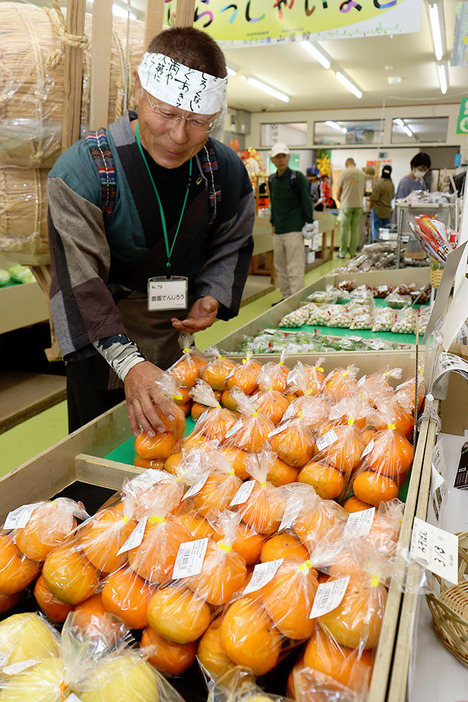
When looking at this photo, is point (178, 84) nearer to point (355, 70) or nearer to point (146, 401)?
point (146, 401)

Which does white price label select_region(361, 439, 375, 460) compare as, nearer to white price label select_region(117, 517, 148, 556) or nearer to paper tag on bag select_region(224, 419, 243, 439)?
paper tag on bag select_region(224, 419, 243, 439)

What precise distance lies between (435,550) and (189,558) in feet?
1.21

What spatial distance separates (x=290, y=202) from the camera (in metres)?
6.28

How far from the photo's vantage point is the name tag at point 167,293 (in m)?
1.81

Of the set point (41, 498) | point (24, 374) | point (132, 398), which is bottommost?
point (24, 374)

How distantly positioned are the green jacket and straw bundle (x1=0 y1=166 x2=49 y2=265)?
16.0 ft

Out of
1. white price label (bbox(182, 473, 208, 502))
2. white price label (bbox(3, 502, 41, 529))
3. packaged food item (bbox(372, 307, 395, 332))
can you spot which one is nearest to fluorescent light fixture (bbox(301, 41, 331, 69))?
packaged food item (bbox(372, 307, 395, 332))

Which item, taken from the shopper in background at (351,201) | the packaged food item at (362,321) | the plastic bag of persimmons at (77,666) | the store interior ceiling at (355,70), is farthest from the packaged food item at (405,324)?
the shopper in background at (351,201)

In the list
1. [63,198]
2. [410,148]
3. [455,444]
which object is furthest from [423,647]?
[410,148]

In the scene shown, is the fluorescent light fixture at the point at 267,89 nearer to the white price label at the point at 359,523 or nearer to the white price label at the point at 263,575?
the white price label at the point at 359,523

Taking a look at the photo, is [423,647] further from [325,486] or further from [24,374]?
[24,374]

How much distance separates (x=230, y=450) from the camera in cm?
121

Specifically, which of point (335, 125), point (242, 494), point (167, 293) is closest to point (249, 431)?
point (242, 494)

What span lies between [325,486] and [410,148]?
15.3 m
